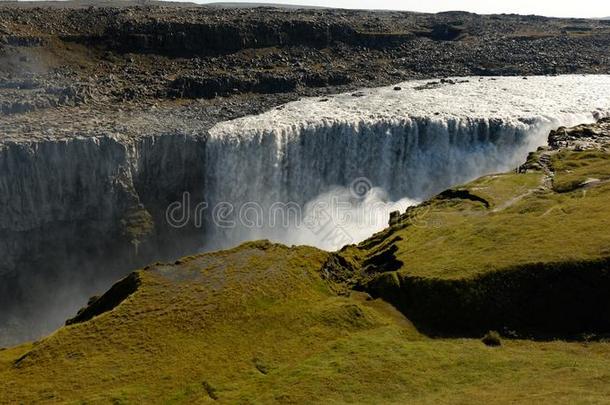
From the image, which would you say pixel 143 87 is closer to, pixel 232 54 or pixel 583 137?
pixel 232 54

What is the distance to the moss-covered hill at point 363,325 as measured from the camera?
18578mm

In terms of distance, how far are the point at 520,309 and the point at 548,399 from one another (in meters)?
6.94

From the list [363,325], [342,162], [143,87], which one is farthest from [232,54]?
[363,325]

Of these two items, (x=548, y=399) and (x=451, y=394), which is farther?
(x=451, y=394)

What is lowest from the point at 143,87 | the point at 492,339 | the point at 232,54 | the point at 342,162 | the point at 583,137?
the point at 342,162

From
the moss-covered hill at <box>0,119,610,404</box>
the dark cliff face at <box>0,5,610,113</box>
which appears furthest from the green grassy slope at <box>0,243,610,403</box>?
the dark cliff face at <box>0,5,610,113</box>

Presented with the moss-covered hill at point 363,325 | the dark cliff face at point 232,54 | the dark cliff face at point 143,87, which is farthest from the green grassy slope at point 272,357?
the dark cliff face at point 232,54

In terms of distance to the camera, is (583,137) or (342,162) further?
(342,162)

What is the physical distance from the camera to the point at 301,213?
169ft

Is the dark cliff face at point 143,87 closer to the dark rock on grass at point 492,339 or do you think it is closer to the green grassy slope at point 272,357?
the green grassy slope at point 272,357

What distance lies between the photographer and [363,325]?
73.8ft

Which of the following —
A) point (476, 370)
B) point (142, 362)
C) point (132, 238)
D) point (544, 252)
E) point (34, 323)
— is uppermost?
point (544, 252)

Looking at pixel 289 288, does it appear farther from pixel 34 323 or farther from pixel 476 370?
pixel 34 323

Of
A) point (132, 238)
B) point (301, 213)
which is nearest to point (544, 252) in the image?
point (301, 213)
